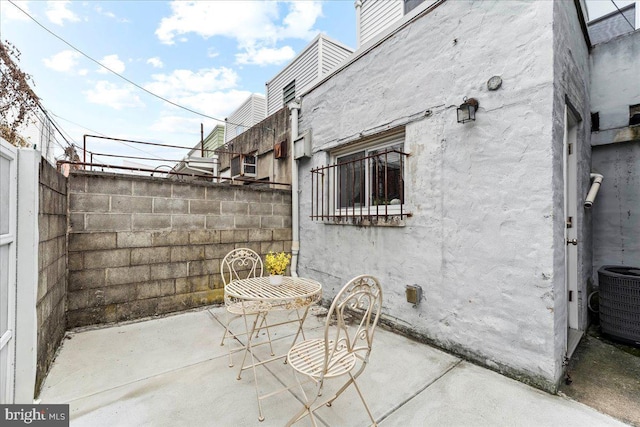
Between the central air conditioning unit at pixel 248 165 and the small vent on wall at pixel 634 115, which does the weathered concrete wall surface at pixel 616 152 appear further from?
the central air conditioning unit at pixel 248 165

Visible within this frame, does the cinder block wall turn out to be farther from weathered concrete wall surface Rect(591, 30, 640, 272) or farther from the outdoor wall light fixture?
weathered concrete wall surface Rect(591, 30, 640, 272)

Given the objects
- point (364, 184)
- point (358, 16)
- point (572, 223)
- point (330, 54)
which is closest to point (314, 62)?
point (330, 54)

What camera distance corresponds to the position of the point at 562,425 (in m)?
1.62

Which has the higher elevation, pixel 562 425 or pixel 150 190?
pixel 150 190

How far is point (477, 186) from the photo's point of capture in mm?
2371

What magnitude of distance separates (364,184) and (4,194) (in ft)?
10.8

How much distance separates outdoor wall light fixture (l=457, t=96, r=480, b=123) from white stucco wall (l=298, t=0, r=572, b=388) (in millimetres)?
60

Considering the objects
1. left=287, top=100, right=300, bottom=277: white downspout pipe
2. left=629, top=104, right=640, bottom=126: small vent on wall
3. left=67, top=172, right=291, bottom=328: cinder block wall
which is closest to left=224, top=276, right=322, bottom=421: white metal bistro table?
left=67, top=172, right=291, bottom=328: cinder block wall

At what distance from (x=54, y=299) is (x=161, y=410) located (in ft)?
5.62

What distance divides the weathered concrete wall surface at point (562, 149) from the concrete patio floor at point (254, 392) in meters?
0.49

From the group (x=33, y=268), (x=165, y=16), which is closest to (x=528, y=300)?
(x=33, y=268)

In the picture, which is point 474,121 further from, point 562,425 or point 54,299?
point 54,299

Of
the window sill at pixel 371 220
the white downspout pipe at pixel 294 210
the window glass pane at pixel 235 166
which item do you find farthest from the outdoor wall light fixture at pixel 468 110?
the window glass pane at pixel 235 166

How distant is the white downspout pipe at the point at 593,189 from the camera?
2.87m
